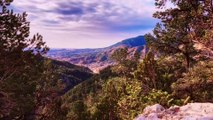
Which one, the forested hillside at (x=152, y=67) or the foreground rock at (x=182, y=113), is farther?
the forested hillside at (x=152, y=67)

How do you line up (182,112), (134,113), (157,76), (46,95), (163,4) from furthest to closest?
1. (157,76)
2. (134,113)
3. (46,95)
4. (163,4)
5. (182,112)

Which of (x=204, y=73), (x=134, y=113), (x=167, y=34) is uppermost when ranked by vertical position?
(x=167, y=34)

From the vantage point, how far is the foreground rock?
15269 mm

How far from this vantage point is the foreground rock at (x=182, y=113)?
15.3 meters

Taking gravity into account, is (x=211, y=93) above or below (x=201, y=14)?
below

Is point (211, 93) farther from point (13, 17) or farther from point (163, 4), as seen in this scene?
point (13, 17)

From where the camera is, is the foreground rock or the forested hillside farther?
the forested hillside

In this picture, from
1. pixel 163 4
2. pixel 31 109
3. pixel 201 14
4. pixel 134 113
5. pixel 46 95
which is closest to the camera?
pixel 201 14

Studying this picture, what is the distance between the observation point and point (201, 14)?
2003cm

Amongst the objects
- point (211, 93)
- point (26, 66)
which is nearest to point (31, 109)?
point (26, 66)

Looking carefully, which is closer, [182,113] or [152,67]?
[182,113]

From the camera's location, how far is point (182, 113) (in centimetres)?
1630

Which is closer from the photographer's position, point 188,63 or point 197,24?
point 197,24

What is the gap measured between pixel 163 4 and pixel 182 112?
29.2 feet
